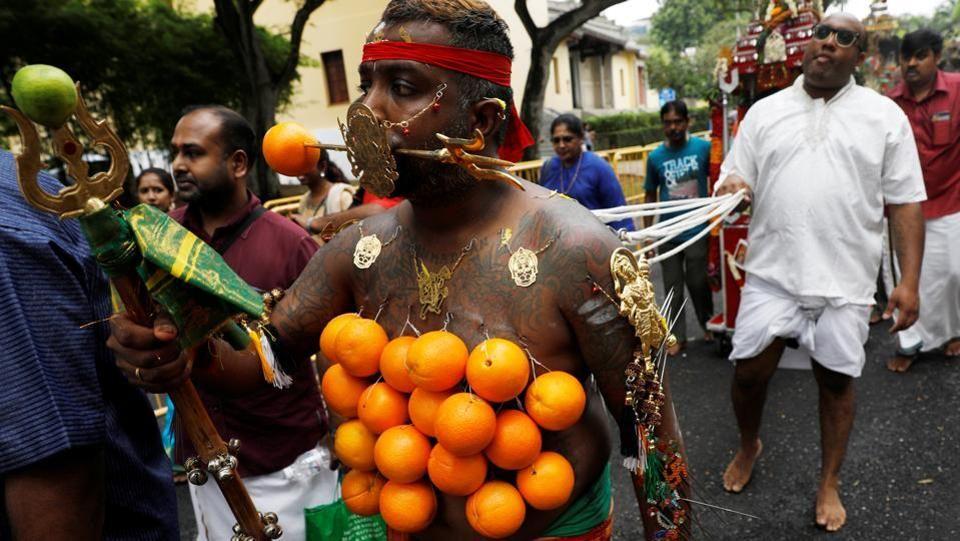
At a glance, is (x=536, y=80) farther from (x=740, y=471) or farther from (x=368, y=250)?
(x=368, y=250)

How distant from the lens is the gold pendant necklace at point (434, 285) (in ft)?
5.74

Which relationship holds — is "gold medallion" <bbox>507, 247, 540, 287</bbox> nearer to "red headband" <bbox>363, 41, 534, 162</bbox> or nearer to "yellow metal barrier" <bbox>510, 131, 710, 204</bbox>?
"red headband" <bbox>363, 41, 534, 162</bbox>

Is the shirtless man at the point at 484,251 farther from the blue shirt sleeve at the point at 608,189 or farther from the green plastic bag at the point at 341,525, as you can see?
the blue shirt sleeve at the point at 608,189

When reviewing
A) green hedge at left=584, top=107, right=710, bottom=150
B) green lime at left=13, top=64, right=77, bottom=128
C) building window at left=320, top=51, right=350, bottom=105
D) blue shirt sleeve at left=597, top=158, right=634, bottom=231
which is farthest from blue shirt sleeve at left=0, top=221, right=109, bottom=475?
green hedge at left=584, top=107, right=710, bottom=150

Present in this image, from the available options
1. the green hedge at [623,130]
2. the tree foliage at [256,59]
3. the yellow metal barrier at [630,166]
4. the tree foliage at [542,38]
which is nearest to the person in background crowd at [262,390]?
the yellow metal barrier at [630,166]

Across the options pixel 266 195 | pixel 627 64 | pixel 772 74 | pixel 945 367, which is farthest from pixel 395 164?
pixel 627 64

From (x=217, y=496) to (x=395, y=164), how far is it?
1.73m

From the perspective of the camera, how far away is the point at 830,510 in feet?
10.7

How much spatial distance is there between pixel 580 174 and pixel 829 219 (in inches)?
92.7

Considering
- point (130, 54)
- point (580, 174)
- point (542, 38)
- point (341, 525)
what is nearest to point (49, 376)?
point (341, 525)

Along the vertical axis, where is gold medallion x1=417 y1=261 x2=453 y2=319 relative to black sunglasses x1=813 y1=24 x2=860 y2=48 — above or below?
below

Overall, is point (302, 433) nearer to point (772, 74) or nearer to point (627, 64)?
point (772, 74)

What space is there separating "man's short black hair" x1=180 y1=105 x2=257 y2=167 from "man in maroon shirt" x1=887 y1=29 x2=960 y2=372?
466cm

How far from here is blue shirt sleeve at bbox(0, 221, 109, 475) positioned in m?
1.24
